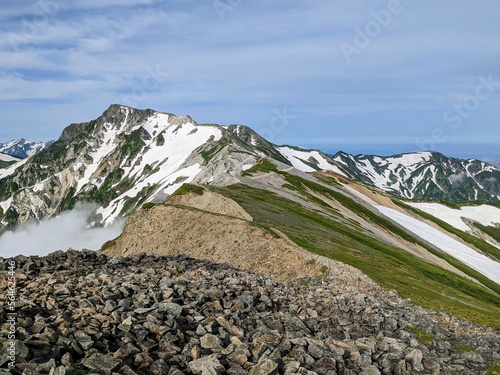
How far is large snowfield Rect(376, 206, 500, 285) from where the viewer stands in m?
126

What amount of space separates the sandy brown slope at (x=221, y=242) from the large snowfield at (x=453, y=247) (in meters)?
92.5

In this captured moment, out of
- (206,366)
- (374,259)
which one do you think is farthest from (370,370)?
(374,259)

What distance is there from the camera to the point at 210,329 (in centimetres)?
2050

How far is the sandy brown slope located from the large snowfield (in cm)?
9246

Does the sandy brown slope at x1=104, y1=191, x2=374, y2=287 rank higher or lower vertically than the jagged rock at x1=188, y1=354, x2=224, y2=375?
higher

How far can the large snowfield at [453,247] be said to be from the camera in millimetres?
126225

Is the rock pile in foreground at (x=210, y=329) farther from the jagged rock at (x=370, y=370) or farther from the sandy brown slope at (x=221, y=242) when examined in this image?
the sandy brown slope at (x=221, y=242)

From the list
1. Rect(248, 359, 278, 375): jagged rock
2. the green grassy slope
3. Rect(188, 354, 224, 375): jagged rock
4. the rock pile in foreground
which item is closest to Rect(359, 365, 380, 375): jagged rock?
the rock pile in foreground

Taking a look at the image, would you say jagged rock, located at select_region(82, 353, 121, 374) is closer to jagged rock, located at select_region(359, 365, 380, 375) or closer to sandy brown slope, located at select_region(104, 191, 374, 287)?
jagged rock, located at select_region(359, 365, 380, 375)

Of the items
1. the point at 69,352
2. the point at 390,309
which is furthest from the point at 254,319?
the point at 390,309

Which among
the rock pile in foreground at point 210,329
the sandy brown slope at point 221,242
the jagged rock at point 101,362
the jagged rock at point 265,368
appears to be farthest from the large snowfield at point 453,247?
the jagged rock at point 101,362

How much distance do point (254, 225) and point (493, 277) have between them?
318ft

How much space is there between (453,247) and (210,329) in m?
139

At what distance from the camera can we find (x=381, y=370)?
20438 mm
